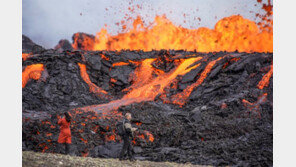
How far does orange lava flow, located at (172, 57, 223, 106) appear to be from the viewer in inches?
747

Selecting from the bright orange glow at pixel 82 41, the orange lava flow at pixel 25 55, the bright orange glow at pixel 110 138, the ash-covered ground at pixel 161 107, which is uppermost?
the bright orange glow at pixel 82 41

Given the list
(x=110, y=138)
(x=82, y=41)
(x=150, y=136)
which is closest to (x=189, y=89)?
(x=150, y=136)

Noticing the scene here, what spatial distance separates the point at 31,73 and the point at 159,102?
37.8ft

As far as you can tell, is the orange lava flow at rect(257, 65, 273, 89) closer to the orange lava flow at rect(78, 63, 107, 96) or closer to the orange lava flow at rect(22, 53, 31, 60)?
the orange lava flow at rect(78, 63, 107, 96)

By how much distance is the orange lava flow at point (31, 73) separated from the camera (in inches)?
820

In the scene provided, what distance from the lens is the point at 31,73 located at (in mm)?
21156

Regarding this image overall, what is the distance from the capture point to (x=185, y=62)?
23.6 m

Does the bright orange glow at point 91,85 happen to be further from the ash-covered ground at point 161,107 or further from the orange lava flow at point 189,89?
the orange lava flow at point 189,89

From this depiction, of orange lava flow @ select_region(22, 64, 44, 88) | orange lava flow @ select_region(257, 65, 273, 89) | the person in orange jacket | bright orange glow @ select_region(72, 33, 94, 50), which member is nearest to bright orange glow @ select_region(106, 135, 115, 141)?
the person in orange jacket

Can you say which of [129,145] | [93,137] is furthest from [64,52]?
[129,145]

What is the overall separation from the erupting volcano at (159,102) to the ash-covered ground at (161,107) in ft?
0.17

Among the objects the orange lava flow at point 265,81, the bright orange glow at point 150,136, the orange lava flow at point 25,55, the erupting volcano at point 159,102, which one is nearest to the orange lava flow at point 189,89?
the erupting volcano at point 159,102

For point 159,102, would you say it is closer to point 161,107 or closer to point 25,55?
point 161,107

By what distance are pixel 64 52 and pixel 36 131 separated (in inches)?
515
